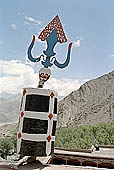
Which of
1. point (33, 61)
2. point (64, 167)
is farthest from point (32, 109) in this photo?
point (64, 167)

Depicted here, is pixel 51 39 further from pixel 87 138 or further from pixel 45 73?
pixel 87 138

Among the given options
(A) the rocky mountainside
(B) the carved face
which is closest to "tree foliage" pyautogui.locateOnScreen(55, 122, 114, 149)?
(B) the carved face

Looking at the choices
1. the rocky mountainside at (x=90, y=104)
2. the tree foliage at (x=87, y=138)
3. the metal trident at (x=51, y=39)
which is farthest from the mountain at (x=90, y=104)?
the metal trident at (x=51, y=39)

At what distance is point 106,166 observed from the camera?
11.9m

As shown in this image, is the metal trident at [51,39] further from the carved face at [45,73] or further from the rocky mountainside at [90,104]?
the rocky mountainside at [90,104]

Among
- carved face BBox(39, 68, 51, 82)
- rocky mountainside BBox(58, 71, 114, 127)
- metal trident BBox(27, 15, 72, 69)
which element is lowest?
carved face BBox(39, 68, 51, 82)

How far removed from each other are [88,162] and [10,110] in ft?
605

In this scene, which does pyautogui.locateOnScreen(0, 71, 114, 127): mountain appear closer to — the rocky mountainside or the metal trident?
the rocky mountainside

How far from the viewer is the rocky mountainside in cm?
5681

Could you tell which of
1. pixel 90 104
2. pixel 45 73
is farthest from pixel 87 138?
pixel 90 104

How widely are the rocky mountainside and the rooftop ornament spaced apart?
43532mm

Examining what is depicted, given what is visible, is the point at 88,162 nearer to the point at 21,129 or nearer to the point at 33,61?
the point at 21,129

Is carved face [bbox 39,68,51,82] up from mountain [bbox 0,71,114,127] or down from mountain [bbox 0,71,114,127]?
down

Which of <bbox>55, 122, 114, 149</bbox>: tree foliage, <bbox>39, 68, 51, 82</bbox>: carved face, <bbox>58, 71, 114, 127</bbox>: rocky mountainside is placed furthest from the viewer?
<bbox>58, 71, 114, 127</bbox>: rocky mountainside
